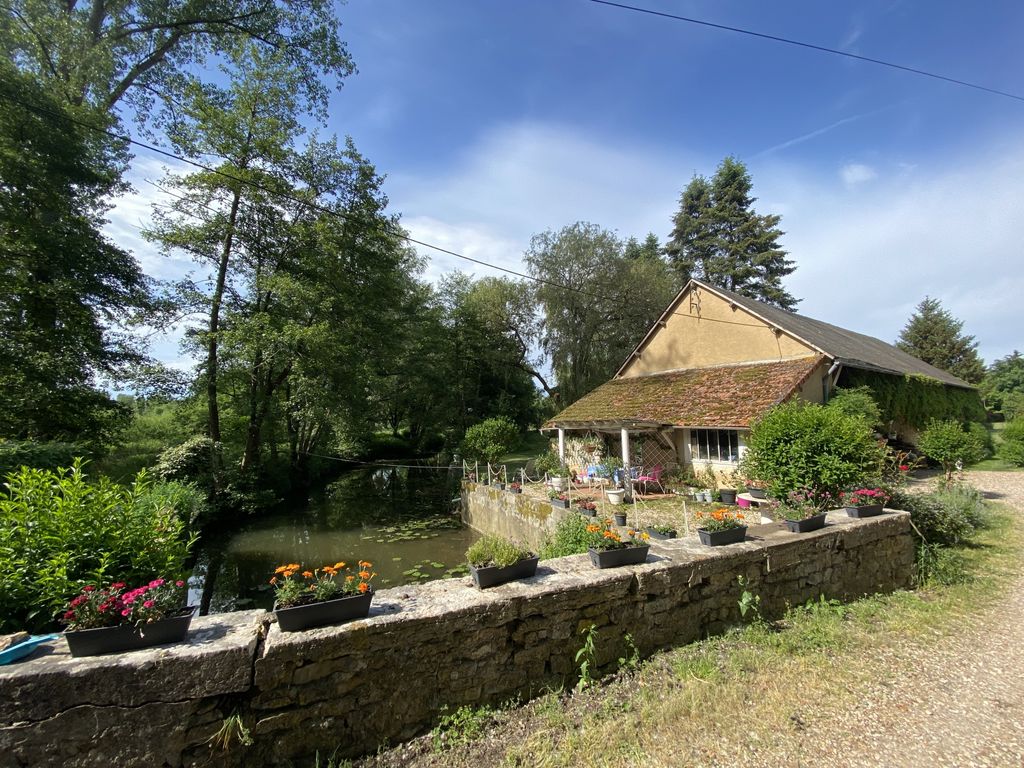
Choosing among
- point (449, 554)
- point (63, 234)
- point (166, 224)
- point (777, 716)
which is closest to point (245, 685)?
point (777, 716)

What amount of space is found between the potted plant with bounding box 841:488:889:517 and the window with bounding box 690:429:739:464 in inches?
240

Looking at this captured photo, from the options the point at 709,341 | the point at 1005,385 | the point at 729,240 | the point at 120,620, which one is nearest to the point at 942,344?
the point at 1005,385

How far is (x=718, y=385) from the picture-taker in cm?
1312

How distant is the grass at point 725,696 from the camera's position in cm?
243

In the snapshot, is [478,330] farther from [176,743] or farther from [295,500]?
[176,743]

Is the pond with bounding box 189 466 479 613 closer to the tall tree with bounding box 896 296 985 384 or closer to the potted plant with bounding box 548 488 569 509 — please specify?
the potted plant with bounding box 548 488 569 509

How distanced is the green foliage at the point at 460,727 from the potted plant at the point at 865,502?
16.4 ft

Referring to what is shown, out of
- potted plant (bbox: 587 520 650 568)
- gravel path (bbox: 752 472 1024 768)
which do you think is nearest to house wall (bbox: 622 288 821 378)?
gravel path (bbox: 752 472 1024 768)

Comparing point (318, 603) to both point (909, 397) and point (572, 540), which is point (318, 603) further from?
point (909, 397)

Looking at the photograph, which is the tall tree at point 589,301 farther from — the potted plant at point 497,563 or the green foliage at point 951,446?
the potted plant at point 497,563

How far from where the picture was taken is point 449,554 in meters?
10.4

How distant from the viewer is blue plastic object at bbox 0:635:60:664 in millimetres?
2004

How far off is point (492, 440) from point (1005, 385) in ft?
153

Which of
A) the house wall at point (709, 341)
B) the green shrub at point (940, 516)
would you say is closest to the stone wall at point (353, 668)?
the green shrub at point (940, 516)
